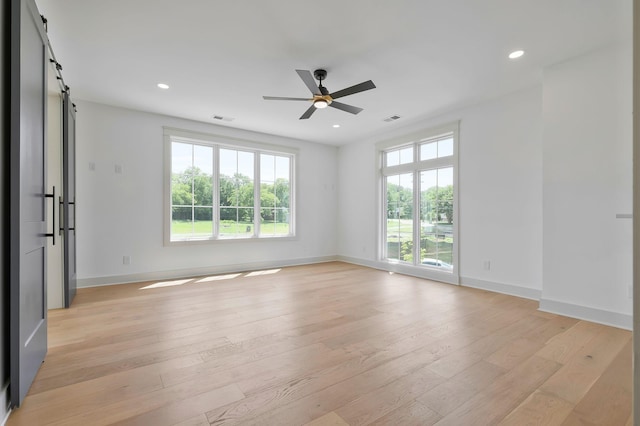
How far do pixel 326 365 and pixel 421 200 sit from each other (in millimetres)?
4017

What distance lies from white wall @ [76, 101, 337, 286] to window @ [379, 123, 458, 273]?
295cm

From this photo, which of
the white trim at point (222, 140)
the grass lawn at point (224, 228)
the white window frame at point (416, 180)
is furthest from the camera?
the grass lawn at point (224, 228)

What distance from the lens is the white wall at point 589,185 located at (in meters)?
2.91

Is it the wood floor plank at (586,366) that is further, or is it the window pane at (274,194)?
the window pane at (274,194)

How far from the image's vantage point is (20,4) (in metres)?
1.70

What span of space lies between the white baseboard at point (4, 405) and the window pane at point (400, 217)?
526 cm

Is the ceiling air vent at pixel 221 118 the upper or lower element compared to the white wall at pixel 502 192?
upper

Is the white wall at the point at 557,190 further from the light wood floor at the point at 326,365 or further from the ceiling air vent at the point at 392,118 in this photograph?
the ceiling air vent at the point at 392,118

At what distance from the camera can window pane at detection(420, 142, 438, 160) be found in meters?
5.24

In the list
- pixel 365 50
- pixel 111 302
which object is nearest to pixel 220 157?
pixel 111 302

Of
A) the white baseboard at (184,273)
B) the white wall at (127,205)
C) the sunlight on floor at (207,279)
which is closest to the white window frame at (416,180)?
the white baseboard at (184,273)

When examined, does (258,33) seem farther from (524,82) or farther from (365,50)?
(524,82)

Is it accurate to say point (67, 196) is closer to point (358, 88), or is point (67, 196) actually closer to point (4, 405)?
point (4, 405)

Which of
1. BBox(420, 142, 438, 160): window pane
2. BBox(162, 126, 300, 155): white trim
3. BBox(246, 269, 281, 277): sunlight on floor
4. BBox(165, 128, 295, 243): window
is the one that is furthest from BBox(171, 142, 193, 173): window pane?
BBox(420, 142, 438, 160): window pane
